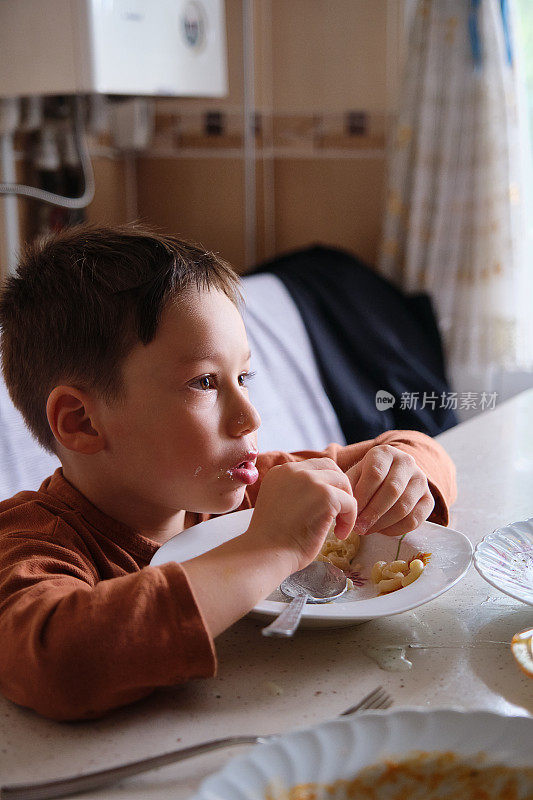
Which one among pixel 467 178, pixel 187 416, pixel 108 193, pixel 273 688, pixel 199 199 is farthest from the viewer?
pixel 199 199

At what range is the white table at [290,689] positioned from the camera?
19.8 inches

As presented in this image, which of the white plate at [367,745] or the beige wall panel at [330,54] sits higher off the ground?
the beige wall panel at [330,54]

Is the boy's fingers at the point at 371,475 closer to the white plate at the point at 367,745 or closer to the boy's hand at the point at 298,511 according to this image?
the boy's hand at the point at 298,511

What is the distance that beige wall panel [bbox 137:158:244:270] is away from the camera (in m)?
2.73

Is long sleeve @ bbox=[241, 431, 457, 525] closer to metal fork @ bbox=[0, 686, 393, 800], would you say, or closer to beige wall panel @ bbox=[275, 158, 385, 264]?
metal fork @ bbox=[0, 686, 393, 800]

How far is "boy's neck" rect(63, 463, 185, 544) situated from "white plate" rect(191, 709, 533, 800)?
0.34 m

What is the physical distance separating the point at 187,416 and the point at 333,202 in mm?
2060

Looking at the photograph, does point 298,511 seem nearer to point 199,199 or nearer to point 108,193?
point 108,193

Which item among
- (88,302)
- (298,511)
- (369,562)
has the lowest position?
(369,562)

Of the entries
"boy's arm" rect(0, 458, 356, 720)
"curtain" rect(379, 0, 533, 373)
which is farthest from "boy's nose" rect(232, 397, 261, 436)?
"curtain" rect(379, 0, 533, 373)

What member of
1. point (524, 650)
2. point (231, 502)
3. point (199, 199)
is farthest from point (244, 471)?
point (199, 199)

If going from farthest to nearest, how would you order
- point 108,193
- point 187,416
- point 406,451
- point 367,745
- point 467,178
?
point 108,193
point 467,178
point 406,451
point 187,416
point 367,745

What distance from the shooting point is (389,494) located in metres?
0.74

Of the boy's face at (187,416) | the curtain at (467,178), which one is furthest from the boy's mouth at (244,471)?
the curtain at (467,178)
